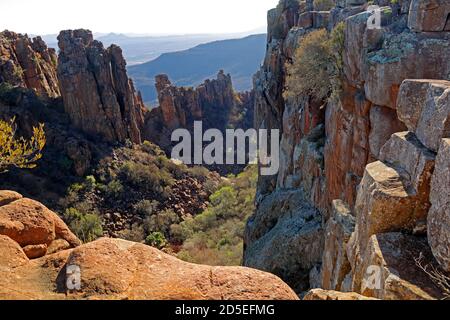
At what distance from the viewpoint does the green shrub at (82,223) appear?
3309 cm

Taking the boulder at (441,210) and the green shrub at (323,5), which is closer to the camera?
the boulder at (441,210)

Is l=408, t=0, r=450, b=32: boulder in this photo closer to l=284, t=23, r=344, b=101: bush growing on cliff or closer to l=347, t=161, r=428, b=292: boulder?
l=284, t=23, r=344, b=101: bush growing on cliff

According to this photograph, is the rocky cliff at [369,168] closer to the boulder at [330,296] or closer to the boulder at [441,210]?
the boulder at [441,210]

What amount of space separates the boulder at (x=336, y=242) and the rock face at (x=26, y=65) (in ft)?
137

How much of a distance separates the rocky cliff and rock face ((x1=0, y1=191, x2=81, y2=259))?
22.8 ft

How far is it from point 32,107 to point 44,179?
896cm

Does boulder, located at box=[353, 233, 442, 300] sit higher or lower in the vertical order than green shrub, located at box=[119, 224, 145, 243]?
higher

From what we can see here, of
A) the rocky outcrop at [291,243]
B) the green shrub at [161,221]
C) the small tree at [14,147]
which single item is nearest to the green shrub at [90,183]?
the green shrub at [161,221]

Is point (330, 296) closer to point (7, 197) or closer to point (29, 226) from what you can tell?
point (29, 226)

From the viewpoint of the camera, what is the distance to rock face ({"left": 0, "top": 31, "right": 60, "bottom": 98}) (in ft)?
142

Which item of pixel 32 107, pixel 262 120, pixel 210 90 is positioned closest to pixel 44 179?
pixel 32 107

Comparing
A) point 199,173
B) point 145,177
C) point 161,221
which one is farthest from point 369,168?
point 199,173

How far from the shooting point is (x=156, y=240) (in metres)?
35.7

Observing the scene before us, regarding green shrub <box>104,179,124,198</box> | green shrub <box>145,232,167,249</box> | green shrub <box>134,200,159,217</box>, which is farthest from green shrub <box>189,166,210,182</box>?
green shrub <box>145,232,167,249</box>
